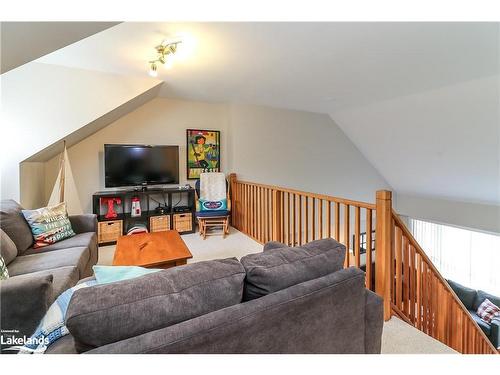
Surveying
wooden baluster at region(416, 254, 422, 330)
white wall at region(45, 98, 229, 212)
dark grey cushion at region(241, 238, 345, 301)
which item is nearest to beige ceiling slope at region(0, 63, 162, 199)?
white wall at region(45, 98, 229, 212)

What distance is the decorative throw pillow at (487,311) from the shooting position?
4582mm

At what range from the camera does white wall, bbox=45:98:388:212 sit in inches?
152

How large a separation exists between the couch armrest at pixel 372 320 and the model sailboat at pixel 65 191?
3.67 meters

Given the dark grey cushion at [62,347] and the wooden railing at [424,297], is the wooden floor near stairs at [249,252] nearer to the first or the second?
the wooden railing at [424,297]

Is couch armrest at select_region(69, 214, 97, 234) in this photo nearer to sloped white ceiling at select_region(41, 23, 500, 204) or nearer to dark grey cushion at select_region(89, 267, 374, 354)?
sloped white ceiling at select_region(41, 23, 500, 204)

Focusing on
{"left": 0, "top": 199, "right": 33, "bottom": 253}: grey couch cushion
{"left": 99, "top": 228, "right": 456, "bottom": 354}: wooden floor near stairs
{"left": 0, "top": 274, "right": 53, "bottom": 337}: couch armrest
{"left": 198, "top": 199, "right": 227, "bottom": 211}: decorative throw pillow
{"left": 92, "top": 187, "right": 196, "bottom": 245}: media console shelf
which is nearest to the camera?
{"left": 0, "top": 274, "right": 53, "bottom": 337}: couch armrest

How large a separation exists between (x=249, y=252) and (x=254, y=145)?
2150mm

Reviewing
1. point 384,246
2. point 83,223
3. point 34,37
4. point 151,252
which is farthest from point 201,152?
point 384,246

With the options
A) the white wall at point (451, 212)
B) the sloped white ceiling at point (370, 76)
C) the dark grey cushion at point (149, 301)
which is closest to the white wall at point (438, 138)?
the sloped white ceiling at point (370, 76)

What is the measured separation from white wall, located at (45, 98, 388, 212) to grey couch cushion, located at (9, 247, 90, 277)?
76.0 inches

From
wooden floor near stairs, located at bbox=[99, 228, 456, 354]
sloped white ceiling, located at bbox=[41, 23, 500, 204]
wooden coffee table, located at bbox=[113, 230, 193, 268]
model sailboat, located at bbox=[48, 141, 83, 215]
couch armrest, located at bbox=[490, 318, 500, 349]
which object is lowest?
couch armrest, located at bbox=[490, 318, 500, 349]

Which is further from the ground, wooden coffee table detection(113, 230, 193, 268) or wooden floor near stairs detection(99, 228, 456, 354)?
wooden coffee table detection(113, 230, 193, 268)

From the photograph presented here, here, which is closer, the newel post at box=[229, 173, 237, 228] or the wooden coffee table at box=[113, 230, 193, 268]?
the wooden coffee table at box=[113, 230, 193, 268]
